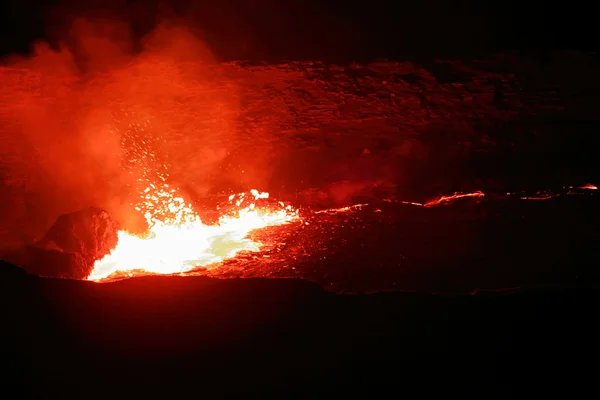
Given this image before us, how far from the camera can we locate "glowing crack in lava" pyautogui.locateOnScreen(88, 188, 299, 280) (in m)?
5.39

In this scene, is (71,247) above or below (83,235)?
below

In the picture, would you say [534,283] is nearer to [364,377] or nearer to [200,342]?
[364,377]

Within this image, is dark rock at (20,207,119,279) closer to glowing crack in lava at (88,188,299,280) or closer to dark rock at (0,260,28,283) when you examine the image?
glowing crack in lava at (88,188,299,280)

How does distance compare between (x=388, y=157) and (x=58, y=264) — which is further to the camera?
(x=388, y=157)

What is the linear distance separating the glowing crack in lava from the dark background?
1915 mm

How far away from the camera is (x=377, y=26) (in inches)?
215

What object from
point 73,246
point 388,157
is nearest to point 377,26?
point 388,157

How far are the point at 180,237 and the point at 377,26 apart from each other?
3301 millimetres

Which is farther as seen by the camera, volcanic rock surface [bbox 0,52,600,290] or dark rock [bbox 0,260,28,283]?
volcanic rock surface [bbox 0,52,600,290]

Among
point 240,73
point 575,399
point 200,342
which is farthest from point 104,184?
point 575,399

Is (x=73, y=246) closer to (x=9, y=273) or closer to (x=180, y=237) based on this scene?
(x=180, y=237)

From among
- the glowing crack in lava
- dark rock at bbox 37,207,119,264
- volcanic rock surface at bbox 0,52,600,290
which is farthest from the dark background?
dark rock at bbox 37,207,119,264

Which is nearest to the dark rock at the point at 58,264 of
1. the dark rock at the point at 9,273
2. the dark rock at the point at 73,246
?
the dark rock at the point at 73,246

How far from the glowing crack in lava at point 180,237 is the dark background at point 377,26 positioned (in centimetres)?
191
